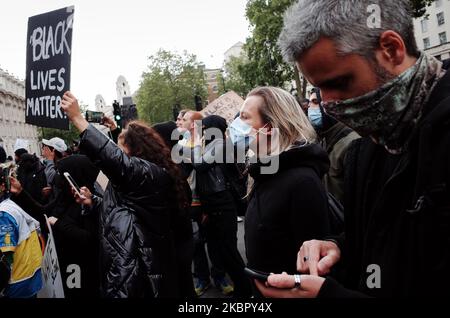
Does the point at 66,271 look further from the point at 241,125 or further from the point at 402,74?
the point at 402,74

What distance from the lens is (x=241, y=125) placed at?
2.53 metres

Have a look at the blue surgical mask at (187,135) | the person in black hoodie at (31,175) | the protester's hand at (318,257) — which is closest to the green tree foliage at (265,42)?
the person in black hoodie at (31,175)

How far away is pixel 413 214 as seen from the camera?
3.15 ft

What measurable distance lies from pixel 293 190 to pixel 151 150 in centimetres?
136

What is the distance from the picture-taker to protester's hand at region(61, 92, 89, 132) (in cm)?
257

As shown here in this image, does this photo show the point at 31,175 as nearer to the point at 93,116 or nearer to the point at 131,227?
the point at 93,116

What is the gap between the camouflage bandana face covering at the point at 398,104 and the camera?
105cm

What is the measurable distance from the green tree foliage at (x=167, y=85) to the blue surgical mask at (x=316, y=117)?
5176 cm

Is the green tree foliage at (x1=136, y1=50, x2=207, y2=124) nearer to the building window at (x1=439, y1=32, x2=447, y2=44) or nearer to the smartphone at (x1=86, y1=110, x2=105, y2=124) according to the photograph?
the building window at (x1=439, y1=32, x2=447, y2=44)

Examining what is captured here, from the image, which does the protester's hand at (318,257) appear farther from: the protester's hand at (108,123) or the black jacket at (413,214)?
the protester's hand at (108,123)

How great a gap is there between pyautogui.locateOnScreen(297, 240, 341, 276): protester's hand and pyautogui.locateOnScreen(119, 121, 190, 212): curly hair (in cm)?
179

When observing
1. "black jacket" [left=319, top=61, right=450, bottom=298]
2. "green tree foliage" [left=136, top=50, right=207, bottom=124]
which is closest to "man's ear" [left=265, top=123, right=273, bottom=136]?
"black jacket" [left=319, top=61, right=450, bottom=298]
